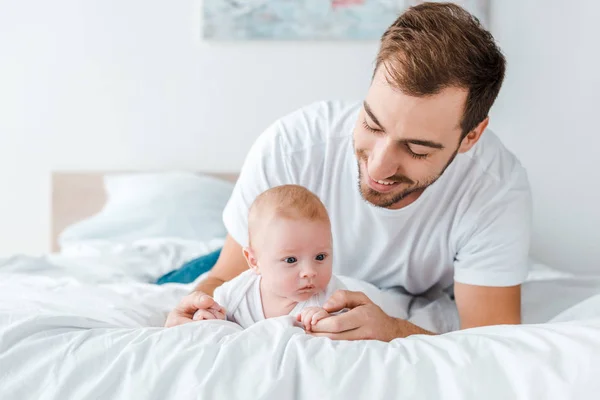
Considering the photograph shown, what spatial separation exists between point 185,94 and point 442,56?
7.06 ft

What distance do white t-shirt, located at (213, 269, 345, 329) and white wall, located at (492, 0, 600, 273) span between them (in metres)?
2.27

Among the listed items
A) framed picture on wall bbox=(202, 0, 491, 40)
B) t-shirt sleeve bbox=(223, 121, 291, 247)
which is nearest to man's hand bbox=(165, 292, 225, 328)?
t-shirt sleeve bbox=(223, 121, 291, 247)

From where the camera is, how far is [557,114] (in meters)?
3.41

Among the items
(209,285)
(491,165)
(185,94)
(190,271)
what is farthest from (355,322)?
(185,94)

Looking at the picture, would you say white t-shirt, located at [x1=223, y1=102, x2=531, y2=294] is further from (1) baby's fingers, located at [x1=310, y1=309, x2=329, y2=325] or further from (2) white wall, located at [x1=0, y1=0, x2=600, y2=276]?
(2) white wall, located at [x1=0, y1=0, x2=600, y2=276]

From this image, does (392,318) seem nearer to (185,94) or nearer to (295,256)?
(295,256)

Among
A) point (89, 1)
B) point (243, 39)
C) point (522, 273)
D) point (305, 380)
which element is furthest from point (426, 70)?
point (89, 1)

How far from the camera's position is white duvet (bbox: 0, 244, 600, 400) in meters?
0.96

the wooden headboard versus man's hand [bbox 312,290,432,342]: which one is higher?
man's hand [bbox 312,290,432,342]

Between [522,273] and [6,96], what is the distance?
8.51 feet

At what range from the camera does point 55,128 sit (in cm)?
342

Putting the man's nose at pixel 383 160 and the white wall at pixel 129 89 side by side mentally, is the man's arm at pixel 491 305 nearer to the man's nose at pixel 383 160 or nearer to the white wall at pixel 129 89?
the man's nose at pixel 383 160

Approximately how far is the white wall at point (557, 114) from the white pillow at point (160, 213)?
1.39 metres

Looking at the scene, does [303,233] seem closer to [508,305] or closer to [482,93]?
[482,93]
